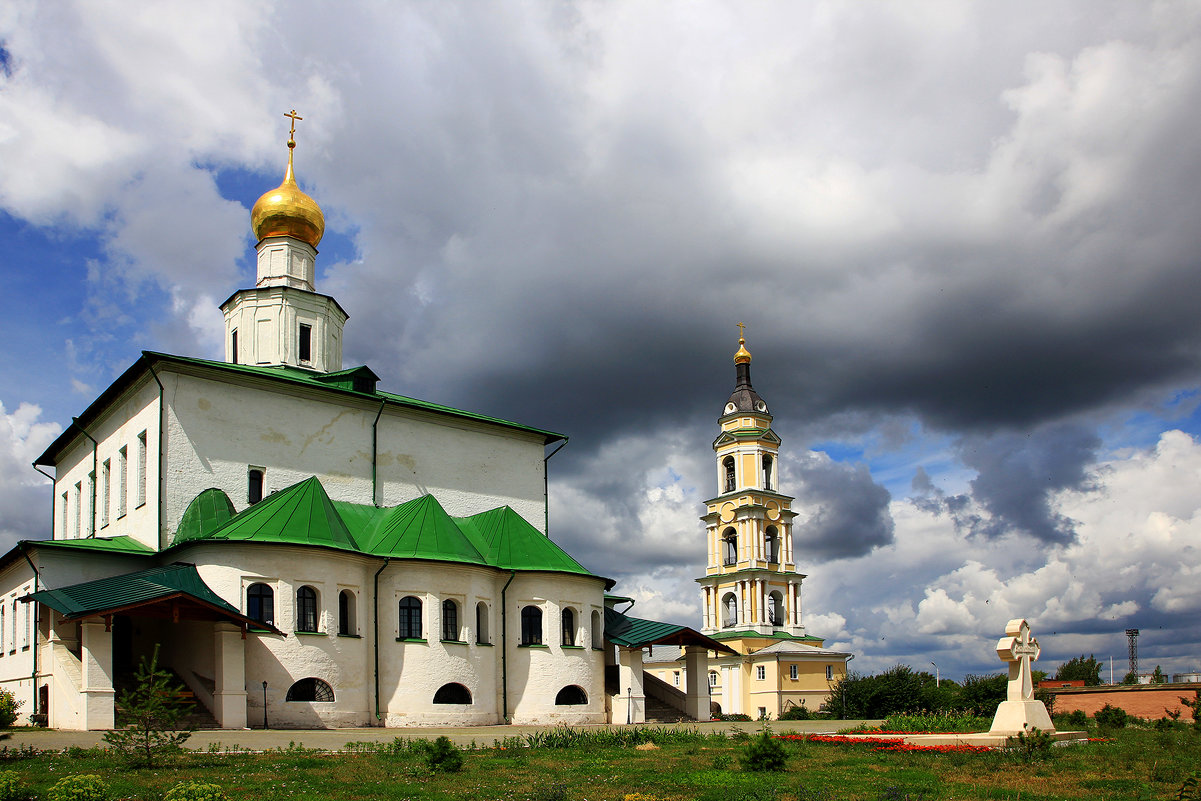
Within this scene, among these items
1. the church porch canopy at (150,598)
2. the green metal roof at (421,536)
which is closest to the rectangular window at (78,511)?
the church porch canopy at (150,598)

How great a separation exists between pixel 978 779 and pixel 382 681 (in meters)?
17.4

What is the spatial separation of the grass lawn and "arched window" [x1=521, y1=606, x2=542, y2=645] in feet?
36.7

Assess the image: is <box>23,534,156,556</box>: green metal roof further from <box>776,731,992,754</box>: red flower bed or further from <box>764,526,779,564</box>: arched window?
<box>764,526,779,564</box>: arched window

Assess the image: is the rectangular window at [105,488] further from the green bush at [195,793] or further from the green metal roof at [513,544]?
the green bush at [195,793]

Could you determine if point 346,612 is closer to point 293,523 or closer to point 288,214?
point 293,523

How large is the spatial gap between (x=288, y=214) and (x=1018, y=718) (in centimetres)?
2929

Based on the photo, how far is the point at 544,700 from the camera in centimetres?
2870

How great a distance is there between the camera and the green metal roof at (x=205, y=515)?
26.6m

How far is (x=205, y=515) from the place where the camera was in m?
26.9

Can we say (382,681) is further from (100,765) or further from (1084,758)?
(1084,758)

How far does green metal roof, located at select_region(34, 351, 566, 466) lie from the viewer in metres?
28.0

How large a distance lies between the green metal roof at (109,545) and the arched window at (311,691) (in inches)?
228

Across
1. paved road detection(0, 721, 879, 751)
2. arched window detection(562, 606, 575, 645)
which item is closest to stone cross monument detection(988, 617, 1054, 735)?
paved road detection(0, 721, 879, 751)

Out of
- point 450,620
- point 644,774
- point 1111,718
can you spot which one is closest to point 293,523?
point 450,620
